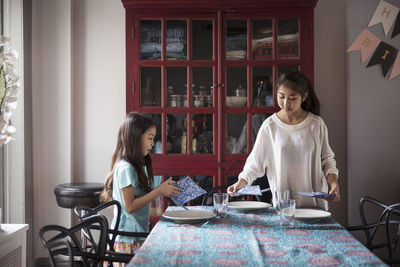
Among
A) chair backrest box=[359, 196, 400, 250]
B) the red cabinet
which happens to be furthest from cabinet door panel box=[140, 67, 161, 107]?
chair backrest box=[359, 196, 400, 250]

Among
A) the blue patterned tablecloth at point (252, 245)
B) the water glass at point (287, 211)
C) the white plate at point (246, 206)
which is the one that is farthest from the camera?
the white plate at point (246, 206)

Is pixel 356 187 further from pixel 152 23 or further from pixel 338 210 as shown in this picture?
pixel 152 23

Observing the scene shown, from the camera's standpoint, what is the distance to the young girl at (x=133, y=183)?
7.19 ft

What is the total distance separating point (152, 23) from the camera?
11.2 ft

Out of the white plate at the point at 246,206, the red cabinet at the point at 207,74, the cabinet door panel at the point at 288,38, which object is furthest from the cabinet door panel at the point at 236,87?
the white plate at the point at 246,206

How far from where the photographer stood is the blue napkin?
2109mm

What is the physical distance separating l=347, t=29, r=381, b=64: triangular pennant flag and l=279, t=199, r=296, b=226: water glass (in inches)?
75.5

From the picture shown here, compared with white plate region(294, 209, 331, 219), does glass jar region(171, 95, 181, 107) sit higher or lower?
higher

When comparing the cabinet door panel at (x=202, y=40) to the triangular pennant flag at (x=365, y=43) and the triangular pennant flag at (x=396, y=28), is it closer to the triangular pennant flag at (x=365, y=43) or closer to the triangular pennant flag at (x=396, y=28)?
the triangular pennant flag at (x=365, y=43)

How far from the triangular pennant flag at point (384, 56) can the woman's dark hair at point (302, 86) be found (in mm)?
942

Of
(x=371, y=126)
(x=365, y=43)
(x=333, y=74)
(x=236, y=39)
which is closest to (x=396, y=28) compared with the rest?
(x=365, y=43)

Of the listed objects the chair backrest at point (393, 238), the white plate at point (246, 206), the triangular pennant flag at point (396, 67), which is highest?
the triangular pennant flag at point (396, 67)

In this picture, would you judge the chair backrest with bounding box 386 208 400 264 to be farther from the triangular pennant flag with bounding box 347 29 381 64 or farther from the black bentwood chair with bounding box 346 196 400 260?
the triangular pennant flag with bounding box 347 29 381 64

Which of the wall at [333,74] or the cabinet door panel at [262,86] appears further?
the wall at [333,74]
